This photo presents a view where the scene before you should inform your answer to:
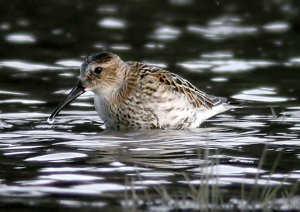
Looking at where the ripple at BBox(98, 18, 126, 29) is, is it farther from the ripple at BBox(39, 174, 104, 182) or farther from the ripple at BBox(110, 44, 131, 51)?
the ripple at BBox(39, 174, 104, 182)

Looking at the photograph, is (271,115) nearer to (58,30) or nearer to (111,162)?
(111,162)

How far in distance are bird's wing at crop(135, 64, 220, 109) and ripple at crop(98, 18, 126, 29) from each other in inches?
202

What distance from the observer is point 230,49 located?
16734mm

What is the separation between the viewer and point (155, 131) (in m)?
12.2

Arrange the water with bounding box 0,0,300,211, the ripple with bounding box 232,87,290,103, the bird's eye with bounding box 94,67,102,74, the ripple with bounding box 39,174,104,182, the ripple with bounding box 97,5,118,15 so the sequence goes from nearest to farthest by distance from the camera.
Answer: the water with bounding box 0,0,300,211 < the ripple with bounding box 39,174,104,182 < the bird's eye with bounding box 94,67,102,74 < the ripple with bounding box 232,87,290,103 < the ripple with bounding box 97,5,118,15

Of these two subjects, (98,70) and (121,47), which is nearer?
(98,70)

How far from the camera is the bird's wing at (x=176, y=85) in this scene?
1252 centimetres

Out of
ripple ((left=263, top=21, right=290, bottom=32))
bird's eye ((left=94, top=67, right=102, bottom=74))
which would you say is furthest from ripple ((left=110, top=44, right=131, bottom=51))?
bird's eye ((left=94, top=67, right=102, bottom=74))

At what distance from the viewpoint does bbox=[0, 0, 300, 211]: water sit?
8.90 m

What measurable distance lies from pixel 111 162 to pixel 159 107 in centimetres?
210

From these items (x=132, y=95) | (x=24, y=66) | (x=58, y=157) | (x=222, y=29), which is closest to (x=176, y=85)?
(x=132, y=95)

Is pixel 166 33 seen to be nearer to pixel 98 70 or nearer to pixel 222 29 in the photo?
pixel 222 29

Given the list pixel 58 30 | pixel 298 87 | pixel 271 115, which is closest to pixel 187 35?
pixel 58 30

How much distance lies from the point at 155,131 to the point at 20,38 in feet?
18.4
